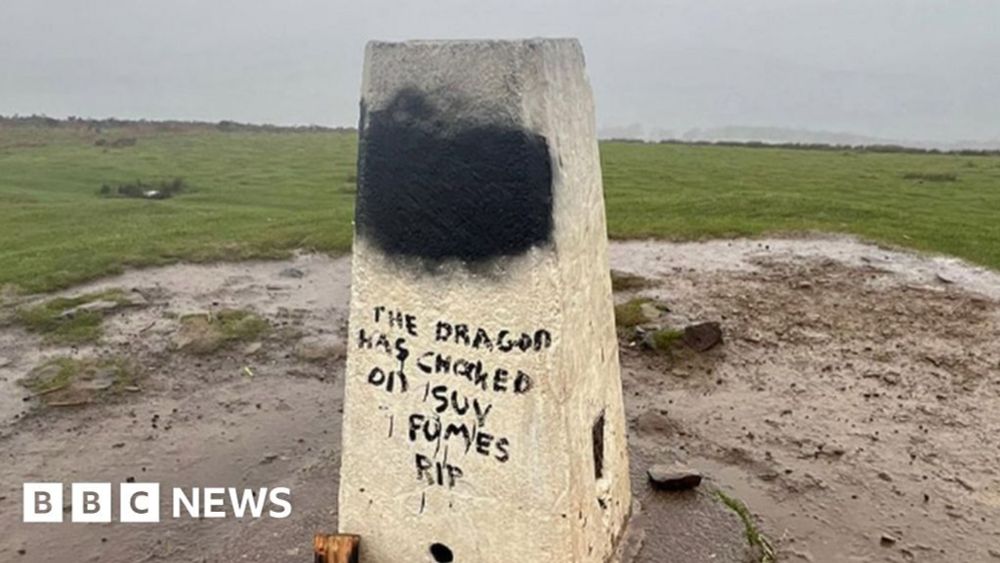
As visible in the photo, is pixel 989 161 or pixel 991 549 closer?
pixel 991 549

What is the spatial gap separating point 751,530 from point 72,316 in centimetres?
1055

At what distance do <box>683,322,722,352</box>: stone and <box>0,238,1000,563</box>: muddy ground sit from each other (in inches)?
6.1

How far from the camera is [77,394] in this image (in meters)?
9.77

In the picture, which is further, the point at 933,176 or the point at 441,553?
the point at 933,176

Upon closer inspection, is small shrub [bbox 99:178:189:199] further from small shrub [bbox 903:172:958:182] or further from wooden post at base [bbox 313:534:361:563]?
small shrub [bbox 903:172:958:182]

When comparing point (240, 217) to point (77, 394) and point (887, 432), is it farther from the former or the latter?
point (887, 432)

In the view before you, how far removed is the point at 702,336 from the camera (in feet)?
37.1

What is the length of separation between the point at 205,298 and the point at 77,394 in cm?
411

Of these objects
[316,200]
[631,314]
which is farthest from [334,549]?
[316,200]

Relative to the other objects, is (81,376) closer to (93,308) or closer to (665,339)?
(93,308)

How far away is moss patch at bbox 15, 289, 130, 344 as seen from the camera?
11844 millimetres

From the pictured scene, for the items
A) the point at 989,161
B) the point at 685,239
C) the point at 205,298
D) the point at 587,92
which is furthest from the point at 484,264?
the point at 989,161

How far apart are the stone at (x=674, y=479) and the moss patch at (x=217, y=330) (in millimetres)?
6725

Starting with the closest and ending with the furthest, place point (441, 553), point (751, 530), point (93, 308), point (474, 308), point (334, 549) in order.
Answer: point (474, 308) < point (441, 553) < point (334, 549) < point (751, 530) < point (93, 308)
